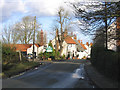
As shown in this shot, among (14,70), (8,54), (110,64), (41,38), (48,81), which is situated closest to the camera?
(110,64)

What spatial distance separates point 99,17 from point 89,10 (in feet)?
2.98

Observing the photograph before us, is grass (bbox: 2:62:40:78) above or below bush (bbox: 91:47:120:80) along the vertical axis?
below

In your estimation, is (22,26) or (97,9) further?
(22,26)

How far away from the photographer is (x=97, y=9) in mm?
11648

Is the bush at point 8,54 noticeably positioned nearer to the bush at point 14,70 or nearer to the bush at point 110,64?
the bush at point 14,70

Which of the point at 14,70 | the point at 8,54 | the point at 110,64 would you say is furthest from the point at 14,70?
the point at 110,64

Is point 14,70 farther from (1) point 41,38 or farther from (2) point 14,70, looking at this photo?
(1) point 41,38

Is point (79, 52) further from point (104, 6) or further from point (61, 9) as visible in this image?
point (104, 6)

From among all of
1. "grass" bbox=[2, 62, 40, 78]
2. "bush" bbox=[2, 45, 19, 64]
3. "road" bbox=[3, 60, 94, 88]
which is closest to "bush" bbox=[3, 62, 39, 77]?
"grass" bbox=[2, 62, 40, 78]

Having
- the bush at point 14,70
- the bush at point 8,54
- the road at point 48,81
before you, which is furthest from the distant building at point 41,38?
the road at point 48,81

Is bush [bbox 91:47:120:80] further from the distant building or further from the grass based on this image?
the distant building

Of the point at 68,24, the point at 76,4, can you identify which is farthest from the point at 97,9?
the point at 68,24

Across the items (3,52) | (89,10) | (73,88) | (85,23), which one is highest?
(89,10)

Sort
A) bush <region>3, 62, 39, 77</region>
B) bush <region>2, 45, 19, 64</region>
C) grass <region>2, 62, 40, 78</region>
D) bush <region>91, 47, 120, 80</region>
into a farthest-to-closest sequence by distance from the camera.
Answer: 1. bush <region>2, 45, 19, 64</region>
2. bush <region>3, 62, 39, 77</region>
3. grass <region>2, 62, 40, 78</region>
4. bush <region>91, 47, 120, 80</region>
